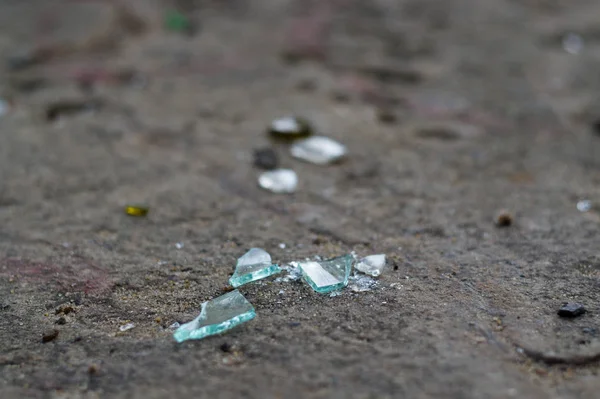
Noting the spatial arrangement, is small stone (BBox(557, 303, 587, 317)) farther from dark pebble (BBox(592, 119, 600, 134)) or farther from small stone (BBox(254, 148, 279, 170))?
dark pebble (BBox(592, 119, 600, 134))

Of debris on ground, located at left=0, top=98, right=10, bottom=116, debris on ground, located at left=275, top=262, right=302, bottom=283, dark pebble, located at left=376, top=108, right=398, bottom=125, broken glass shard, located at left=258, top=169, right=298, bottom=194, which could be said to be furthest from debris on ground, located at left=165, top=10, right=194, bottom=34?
debris on ground, located at left=275, top=262, right=302, bottom=283

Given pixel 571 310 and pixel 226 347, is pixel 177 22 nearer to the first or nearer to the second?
pixel 226 347

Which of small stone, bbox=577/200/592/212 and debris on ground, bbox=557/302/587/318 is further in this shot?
small stone, bbox=577/200/592/212

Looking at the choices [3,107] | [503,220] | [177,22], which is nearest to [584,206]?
[503,220]

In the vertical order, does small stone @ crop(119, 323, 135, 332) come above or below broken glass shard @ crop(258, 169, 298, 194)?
below

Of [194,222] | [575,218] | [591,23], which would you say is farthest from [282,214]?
[591,23]

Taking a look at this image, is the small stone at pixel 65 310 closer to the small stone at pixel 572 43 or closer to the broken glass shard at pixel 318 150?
the broken glass shard at pixel 318 150

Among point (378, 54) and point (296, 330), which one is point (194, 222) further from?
point (378, 54)

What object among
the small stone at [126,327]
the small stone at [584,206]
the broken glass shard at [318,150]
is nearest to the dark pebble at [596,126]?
the small stone at [584,206]
